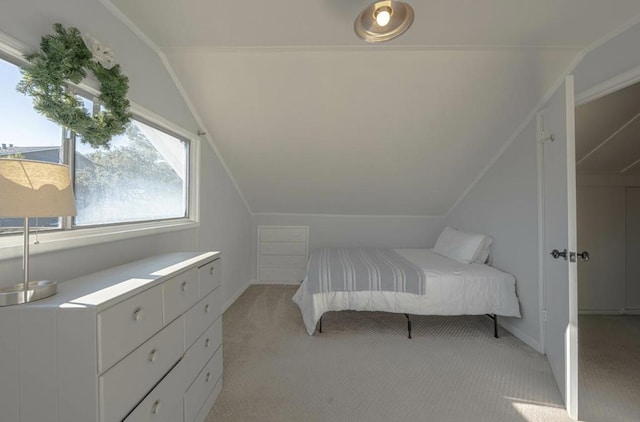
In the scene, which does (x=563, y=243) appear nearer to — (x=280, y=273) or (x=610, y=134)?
(x=610, y=134)

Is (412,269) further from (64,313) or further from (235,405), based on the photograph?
(64,313)

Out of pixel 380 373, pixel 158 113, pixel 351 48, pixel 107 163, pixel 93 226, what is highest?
pixel 351 48

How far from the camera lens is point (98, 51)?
4.50 feet

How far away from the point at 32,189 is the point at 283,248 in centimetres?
346

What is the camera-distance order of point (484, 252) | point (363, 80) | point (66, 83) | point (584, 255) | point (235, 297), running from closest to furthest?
point (66, 83)
point (584, 255)
point (363, 80)
point (484, 252)
point (235, 297)

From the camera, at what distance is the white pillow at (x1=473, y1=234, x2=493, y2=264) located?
9.47ft

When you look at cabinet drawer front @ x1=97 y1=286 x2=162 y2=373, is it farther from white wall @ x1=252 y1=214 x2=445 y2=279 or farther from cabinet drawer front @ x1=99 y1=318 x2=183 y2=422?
white wall @ x1=252 y1=214 x2=445 y2=279

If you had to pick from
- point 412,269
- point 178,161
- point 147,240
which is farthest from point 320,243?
point 147,240

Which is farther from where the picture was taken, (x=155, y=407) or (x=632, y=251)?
(x=632, y=251)

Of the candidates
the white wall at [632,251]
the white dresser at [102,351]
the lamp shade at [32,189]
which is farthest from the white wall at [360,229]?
the lamp shade at [32,189]

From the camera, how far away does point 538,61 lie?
6.77 feet

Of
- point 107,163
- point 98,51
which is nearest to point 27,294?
point 107,163

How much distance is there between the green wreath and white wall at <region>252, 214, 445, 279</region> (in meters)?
2.91

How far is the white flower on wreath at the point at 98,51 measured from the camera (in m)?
1.34
